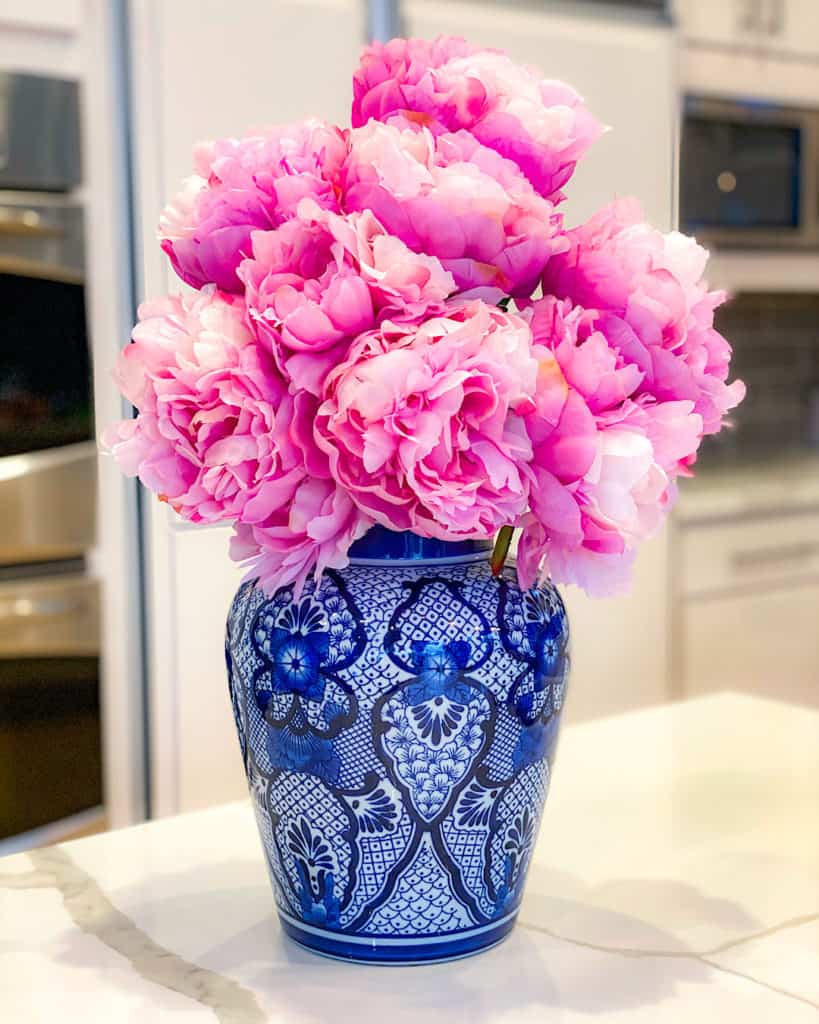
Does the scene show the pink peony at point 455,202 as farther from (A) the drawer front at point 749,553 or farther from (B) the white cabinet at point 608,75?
(A) the drawer front at point 749,553

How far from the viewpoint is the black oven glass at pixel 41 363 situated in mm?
1860

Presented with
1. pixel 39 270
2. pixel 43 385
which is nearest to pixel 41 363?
pixel 43 385

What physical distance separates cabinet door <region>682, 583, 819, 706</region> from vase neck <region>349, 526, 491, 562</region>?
197 cm

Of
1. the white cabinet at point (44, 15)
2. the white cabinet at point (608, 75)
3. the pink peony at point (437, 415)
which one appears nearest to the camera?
the pink peony at point (437, 415)

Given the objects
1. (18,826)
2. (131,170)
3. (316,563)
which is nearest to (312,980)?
(316,563)

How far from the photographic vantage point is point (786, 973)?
0.71 m

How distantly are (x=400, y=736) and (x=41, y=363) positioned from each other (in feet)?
4.49

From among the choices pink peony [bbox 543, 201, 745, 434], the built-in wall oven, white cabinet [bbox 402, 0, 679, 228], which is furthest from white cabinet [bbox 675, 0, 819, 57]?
pink peony [bbox 543, 201, 745, 434]

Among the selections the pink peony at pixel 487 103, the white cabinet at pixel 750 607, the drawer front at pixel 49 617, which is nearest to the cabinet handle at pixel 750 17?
the white cabinet at pixel 750 607

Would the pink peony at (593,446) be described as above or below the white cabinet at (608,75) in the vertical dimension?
below

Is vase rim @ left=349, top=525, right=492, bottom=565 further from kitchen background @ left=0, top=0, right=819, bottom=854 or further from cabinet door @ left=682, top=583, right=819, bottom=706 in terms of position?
cabinet door @ left=682, top=583, right=819, bottom=706

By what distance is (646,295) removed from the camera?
0.66 metres

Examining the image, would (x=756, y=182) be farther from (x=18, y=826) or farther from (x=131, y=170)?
(x=18, y=826)

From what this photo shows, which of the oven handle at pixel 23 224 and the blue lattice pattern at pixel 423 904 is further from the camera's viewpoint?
the oven handle at pixel 23 224
